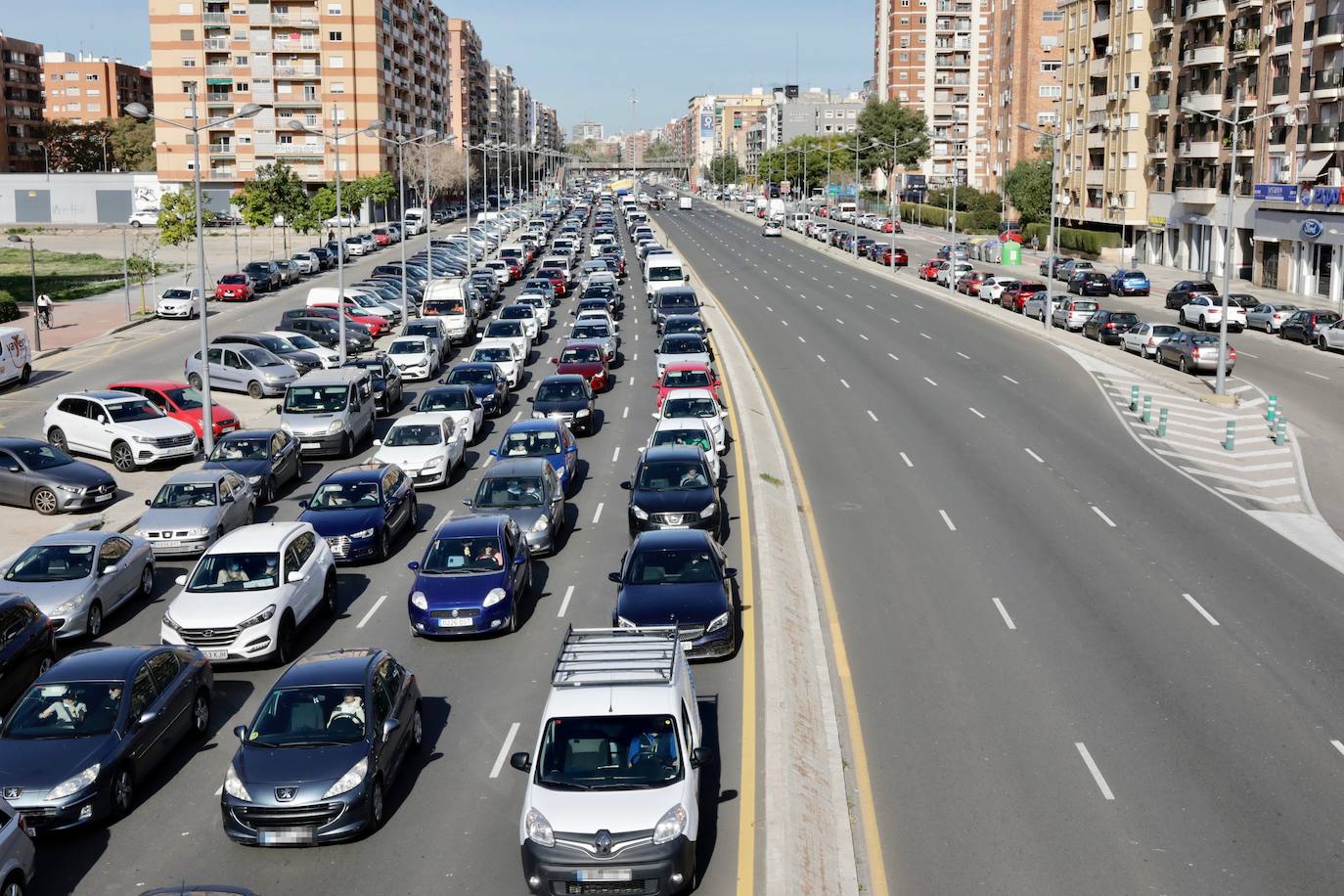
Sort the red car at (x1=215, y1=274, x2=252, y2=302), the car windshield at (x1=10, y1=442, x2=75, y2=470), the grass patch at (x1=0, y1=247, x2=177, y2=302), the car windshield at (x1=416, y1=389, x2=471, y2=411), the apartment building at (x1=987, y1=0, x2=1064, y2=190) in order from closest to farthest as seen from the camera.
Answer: the car windshield at (x1=10, y1=442, x2=75, y2=470), the car windshield at (x1=416, y1=389, x2=471, y2=411), the red car at (x1=215, y1=274, x2=252, y2=302), the grass patch at (x1=0, y1=247, x2=177, y2=302), the apartment building at (x1=987, y1=0, x2=1064, y2=190)

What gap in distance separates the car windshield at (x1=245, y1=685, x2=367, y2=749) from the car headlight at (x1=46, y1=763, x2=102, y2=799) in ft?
4.82

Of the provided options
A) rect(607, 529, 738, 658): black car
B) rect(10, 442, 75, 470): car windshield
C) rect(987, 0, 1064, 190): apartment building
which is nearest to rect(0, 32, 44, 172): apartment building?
rect(987, 0, 1064, 190): apartment building

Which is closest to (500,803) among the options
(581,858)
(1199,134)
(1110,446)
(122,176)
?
(581,858)

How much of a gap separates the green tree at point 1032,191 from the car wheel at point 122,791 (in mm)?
97086

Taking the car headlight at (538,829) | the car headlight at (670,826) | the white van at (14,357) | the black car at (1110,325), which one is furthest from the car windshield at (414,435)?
the black car at (1110,325)

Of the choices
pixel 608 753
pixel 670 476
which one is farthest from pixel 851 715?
pixel 670 476

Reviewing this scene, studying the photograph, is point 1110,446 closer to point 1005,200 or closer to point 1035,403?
point 1035,403

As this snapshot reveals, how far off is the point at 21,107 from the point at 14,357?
145 metres

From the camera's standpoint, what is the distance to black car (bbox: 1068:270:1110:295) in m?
68.2

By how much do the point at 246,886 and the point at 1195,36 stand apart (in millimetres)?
81243

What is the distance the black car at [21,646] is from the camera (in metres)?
16.5

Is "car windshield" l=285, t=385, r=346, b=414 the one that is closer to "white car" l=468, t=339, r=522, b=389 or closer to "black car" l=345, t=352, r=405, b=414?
"black car" l=345, t=352, r=405, b=414

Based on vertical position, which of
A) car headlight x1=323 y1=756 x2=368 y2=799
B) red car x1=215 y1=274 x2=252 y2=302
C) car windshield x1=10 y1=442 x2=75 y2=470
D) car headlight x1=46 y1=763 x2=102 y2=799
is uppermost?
red car x1=215 y1=274 x2=252 y2=302

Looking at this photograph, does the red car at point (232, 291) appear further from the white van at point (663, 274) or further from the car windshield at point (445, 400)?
the car windshield at point (445, 400)
